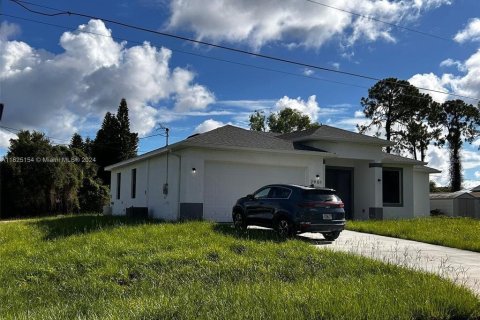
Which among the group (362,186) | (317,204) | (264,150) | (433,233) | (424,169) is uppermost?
(264,150)

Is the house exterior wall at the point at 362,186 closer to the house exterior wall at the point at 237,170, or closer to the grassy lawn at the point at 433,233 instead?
the house exterior wall at the point at 237,170

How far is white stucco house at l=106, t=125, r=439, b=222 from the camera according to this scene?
1898 cm

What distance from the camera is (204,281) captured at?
9.06 metres

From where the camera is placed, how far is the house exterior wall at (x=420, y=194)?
2803 centimetres

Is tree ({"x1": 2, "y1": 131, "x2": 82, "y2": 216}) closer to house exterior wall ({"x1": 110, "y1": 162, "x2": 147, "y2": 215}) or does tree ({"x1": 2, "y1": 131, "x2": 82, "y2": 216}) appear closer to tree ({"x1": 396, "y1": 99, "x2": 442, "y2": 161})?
house exterior wall ({"x1": 110, "y1": 162, "x2": 147, "y2": 215})

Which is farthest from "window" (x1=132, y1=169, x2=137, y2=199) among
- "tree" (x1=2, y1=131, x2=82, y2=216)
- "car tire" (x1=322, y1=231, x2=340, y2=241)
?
"car tire" (x1=322, y1=231, x2=340, y2=241)

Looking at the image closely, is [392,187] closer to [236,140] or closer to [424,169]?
[424,169]

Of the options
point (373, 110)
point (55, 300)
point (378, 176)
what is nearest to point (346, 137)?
point (378, 176)

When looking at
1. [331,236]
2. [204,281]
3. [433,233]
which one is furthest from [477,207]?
[204,281]

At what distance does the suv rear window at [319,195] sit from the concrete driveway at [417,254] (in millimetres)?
1268

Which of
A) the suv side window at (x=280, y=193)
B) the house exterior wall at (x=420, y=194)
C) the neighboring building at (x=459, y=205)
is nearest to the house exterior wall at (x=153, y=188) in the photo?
the suv side window at (x=280, y=193)

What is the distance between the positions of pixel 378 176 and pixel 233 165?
8.36 meters

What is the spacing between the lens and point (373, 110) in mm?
49094

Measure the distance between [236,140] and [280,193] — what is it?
614 cm
